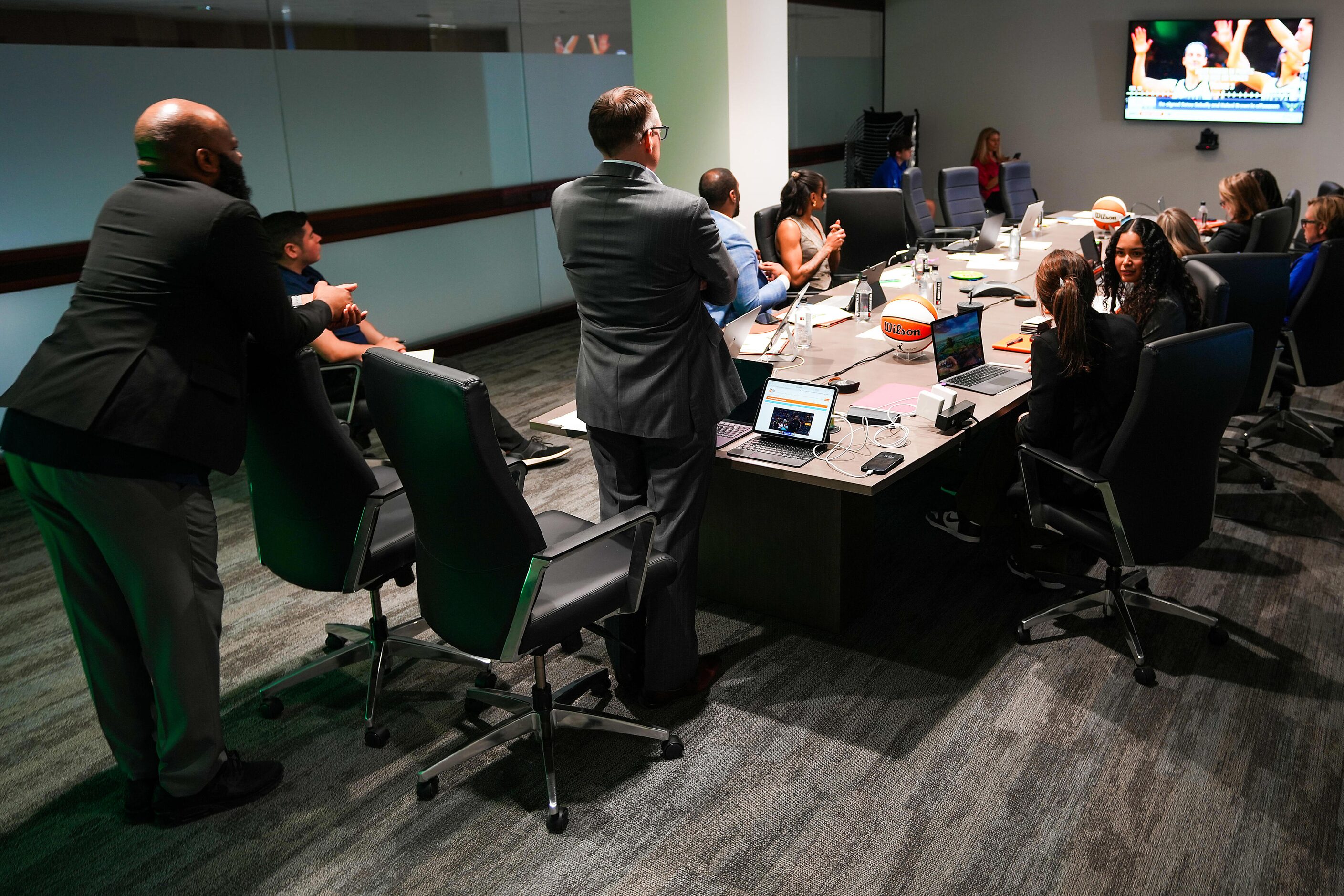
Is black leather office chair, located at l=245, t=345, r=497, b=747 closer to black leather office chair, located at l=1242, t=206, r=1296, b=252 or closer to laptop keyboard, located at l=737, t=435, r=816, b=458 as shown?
laptop keyboard, located at l=737, t=435, r=816, b=458

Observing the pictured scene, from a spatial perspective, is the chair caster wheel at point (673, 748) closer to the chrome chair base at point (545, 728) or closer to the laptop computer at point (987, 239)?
the chrome chair base at point (545, 728)

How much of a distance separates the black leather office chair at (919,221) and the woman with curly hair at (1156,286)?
366 cm

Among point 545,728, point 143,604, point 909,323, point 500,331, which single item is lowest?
point 545,728

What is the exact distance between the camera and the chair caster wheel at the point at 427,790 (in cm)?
265

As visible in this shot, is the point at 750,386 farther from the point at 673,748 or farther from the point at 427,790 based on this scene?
the point at 427,790

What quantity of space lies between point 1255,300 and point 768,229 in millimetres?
2450

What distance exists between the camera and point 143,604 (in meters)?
2.40

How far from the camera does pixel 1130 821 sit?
Result: 2.49 m

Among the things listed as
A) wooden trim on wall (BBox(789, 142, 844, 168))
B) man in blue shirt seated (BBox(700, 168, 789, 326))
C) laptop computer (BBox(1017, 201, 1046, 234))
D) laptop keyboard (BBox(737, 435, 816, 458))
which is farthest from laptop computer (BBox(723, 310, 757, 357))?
wooden trim on wall (BBox(789, 142, 844, 168))

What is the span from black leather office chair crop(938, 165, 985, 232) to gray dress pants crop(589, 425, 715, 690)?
17.7 ft

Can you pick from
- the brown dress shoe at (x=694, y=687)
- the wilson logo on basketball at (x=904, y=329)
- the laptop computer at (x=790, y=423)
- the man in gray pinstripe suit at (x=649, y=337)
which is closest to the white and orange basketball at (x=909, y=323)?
the wilson logo on basketball at (x=904, y=329)

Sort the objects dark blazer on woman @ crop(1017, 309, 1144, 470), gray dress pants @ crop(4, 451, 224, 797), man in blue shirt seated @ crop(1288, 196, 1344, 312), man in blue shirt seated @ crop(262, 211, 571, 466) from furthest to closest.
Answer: man in blue shirt seated @ crop(1288, 196, 1344, 312), man in blue shirt seated @ crop(262, 211, 571, 466), dark blazer on woman @ crop(1017, 309, 1144, 470), gray dress pants @ crop(4, 451, 224, 797)

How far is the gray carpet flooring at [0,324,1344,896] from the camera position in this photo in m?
2.40

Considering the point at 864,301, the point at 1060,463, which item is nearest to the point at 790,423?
the point at 1060,463
